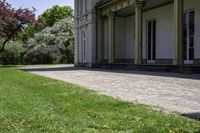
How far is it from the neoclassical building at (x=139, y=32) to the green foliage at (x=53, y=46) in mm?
13722

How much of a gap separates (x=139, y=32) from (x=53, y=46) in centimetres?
2984

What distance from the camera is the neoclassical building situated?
22.1m

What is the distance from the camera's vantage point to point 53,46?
Answer: 5284cm

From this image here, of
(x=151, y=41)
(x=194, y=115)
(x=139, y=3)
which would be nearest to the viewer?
(x=194, y=115)

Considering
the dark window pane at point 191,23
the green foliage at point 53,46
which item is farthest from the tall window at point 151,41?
the green foliage at point 53,46

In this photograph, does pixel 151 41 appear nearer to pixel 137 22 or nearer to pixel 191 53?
pixel 137 22

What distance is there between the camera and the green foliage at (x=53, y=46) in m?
49.7

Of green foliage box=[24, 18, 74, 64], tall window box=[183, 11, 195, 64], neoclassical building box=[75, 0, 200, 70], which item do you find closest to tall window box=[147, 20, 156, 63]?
neoclassical building box=[75, 0, 200, 70]

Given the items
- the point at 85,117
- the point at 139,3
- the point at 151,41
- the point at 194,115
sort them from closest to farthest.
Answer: the point at 85,117 → the point at 194,115 → the point at 139,3 → the point at 151,41

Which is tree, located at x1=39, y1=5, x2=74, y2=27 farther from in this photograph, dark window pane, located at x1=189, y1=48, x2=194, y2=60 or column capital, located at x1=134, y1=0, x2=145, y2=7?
dark window pane, located at x1=189, y1=48, x2=194, y2=60

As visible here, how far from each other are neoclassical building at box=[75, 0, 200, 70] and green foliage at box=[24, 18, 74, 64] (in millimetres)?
13722

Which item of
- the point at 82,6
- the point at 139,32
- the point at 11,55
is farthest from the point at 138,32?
the point at 11,55

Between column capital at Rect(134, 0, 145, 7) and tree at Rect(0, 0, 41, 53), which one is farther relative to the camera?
tree at Rect(0, 0, 41, 53)

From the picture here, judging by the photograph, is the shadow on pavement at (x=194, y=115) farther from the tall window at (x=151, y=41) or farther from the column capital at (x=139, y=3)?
the tall window at (x=151, y=41)
